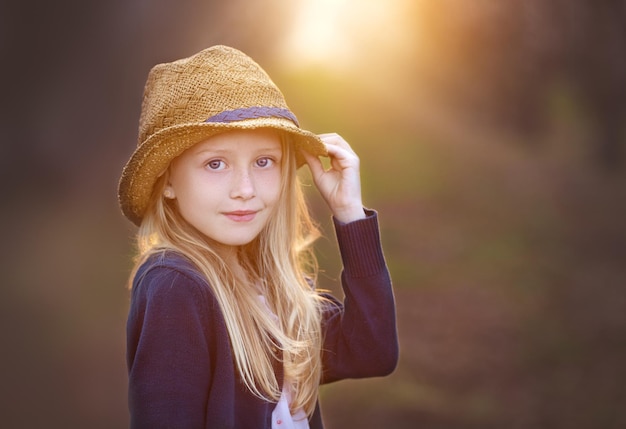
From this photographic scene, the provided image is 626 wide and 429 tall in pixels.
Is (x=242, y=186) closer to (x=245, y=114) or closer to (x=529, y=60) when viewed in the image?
(x=245, y=114)

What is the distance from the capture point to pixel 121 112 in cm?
353

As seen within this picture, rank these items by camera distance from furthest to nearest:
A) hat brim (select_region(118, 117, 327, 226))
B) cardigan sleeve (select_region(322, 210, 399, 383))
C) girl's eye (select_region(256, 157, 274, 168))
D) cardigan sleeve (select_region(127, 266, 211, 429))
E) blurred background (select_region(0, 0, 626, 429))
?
blurred background (select_region(0, 0, 626, 429)) < cardigan sleeve (select_region(322, 210, 399, 383)) < girl's eye (select_region(256, 157, 274, 168)) < hat brim (select_region(118, 117, 327, 226)) < cardigan sleeve (select_region(127, 266, 211, 429))

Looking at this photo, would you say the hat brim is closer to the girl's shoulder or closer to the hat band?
the hat band

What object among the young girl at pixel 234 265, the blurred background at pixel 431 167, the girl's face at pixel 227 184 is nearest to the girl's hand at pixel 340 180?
the young girl at pixel 234 265

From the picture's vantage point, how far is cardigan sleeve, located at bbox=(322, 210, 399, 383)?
1589 mm

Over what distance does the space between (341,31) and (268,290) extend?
247cm

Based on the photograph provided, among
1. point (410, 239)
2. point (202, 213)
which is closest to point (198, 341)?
point (202, 213)

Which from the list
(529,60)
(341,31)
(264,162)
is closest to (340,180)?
(264,162)

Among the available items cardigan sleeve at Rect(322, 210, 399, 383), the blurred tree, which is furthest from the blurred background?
cardigan sleeve at Rect(322, 210, 399, 383)

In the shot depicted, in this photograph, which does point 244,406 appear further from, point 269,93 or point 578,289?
point 578,289

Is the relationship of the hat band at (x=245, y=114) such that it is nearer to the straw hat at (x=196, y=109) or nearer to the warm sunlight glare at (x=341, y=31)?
the straw hat at (x=196, y=109)

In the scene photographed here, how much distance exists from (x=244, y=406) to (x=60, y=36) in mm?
2581

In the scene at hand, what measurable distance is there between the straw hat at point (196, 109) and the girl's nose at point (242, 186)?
94 millimetres

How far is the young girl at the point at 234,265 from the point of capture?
4.09ft
